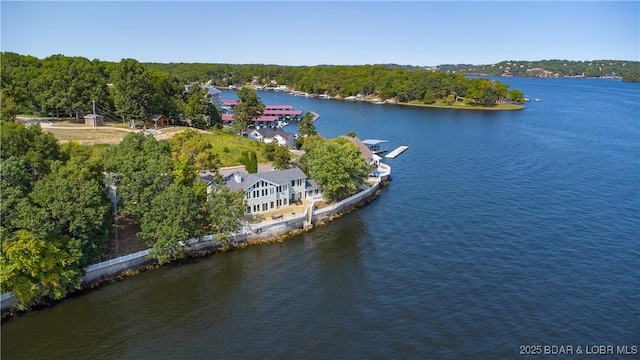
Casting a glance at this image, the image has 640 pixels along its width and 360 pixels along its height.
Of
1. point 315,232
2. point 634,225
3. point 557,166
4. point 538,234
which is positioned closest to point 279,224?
point 315,232

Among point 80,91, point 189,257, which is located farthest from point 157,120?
point 189,257

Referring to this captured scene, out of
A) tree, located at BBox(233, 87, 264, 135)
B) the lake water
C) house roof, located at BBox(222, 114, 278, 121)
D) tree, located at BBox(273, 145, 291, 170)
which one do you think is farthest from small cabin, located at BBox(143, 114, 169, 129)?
the lake water

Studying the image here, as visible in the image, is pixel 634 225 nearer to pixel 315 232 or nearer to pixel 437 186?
pixel 437 186

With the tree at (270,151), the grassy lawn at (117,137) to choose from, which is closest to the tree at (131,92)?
the grassy lawn at (117,137)

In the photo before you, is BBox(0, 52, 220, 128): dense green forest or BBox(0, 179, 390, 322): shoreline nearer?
BBox(0, 179, 390, 322): shoreline

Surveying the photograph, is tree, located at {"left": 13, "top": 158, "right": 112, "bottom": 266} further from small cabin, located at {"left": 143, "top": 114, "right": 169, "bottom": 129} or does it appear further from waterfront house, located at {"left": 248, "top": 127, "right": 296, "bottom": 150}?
waterfront house, located at {"left": 248, "top": 127, "right": 296, "bottom": 150}

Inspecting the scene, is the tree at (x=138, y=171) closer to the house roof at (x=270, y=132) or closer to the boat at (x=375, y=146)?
the house roof at (x=270, y=132)
